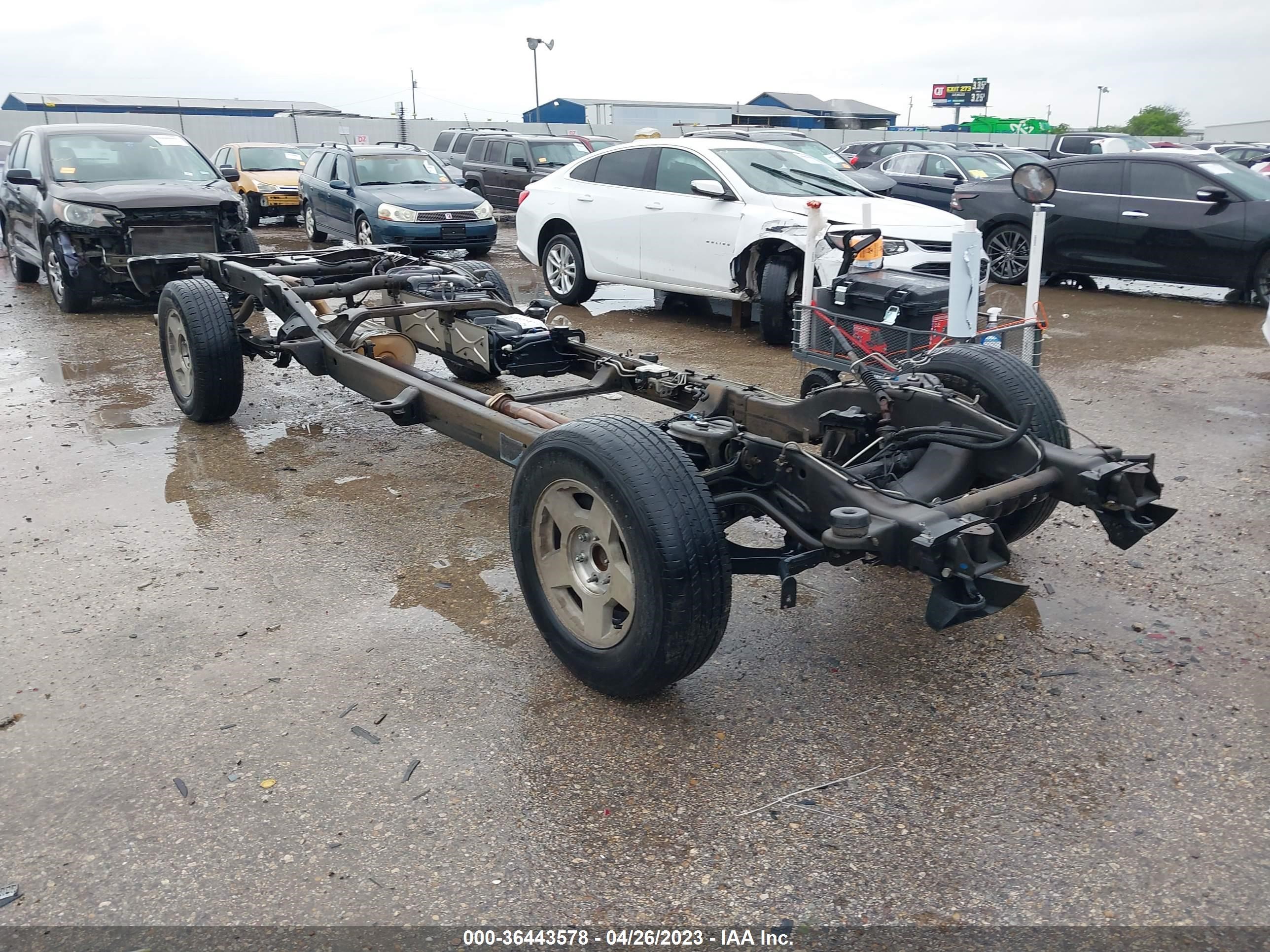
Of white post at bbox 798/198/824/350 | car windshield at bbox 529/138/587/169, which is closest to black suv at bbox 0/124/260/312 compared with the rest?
white post at bbox 798/198/824/350

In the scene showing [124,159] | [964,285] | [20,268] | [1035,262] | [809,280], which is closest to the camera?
[964,285]

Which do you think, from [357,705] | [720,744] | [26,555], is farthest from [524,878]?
[26,555]

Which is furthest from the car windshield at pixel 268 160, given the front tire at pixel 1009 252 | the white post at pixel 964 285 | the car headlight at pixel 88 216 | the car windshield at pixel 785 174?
the white post at pixel 964 285

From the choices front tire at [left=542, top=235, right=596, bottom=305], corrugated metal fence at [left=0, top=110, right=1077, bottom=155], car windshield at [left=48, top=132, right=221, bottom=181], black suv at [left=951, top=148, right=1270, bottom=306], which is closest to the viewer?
black suv at [left=951, top=148, right=1270, bottom=306]

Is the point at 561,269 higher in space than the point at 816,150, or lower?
lower

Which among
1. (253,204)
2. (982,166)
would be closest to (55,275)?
(253,204)

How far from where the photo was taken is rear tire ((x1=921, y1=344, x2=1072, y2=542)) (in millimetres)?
4031

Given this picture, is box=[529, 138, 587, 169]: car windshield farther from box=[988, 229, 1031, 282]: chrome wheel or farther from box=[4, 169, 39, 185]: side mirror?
box=[4, 169, 39, 185]: side mirror

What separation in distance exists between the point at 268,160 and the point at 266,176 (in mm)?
932

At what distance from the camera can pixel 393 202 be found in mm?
14484

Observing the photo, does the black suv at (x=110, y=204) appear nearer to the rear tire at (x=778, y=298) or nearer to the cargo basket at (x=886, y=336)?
the rear tire at (x=778, y=298)

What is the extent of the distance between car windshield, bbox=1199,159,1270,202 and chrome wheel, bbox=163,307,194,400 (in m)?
10.2

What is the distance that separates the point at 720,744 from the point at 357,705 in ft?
3.96

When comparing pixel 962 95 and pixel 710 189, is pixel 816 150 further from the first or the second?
pixel 962 95
